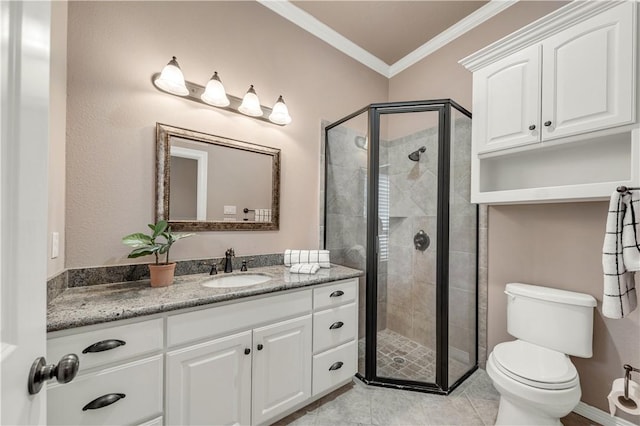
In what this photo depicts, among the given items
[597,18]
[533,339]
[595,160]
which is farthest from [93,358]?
[597,18]

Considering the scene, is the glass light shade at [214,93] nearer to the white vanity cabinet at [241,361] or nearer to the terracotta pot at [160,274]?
the terracotta pot at [160,274]

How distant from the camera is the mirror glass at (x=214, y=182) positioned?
1.63 m

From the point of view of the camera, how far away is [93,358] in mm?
987

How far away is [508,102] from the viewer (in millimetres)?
1721

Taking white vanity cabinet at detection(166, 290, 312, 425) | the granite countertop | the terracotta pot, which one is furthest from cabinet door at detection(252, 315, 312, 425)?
the terracotta pot

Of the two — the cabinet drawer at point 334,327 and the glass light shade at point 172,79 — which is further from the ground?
the glass light shade at point 172,79

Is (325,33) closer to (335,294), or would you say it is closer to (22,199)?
(335,294)

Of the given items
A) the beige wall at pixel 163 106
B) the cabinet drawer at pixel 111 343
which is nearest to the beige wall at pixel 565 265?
the beige wall at pixel 163 106

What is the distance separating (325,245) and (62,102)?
6.36 ft

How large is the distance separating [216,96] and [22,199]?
4.78 ft

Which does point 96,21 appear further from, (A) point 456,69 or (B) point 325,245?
(A) point 456,69

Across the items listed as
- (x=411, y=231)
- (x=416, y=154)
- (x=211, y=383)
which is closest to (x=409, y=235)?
(x=411, y=231)

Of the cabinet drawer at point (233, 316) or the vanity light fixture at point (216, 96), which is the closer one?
the cabinet drawer at point (233, 316)

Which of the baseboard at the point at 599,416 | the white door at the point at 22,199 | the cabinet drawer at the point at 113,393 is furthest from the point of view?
the baseboard at the point at 599,416
